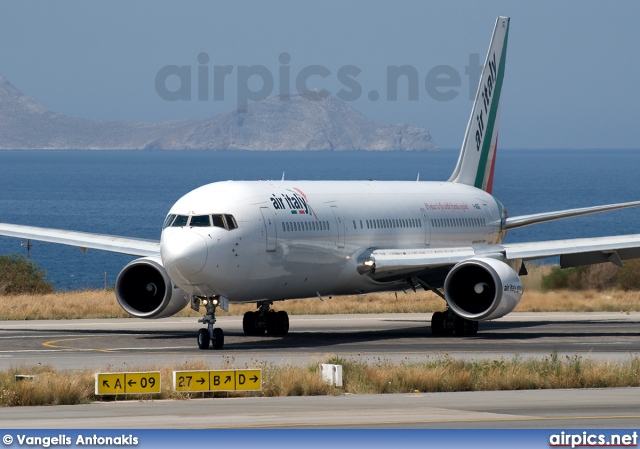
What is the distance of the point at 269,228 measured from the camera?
1385 inches

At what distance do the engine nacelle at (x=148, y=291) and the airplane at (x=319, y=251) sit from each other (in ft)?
0.10

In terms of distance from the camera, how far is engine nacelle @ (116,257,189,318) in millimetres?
37938

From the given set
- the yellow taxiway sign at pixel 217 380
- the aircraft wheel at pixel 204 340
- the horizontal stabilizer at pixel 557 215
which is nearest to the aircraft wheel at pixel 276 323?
the aircraft wheel at pixel 204 340

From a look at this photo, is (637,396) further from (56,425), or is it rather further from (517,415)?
(56,425)

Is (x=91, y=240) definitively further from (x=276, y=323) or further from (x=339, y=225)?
(x=339, y=225)

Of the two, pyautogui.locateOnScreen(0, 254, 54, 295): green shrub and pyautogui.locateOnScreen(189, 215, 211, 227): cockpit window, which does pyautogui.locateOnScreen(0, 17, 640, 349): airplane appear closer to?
pyautogui.locateOnScreen(189, 215, 211, 227): cockpit window

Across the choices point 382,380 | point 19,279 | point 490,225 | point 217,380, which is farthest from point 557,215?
point 19,279

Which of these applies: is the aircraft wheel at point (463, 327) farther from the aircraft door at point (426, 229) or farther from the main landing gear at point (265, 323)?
the main landing gear at point (265, 323)

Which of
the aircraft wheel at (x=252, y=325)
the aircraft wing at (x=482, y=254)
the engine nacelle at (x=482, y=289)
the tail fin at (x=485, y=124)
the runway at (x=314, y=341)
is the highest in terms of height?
the tail fin at (x=485, y=124)

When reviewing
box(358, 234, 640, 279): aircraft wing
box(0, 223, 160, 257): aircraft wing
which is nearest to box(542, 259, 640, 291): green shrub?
box(358, 234, 640, 279): aircraft wing

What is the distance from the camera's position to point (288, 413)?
1989 centimetres

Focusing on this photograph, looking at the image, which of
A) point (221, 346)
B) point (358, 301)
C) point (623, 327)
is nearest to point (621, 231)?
point (358, 301)

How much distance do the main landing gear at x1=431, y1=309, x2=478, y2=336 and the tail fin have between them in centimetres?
1007

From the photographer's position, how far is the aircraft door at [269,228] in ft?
115
